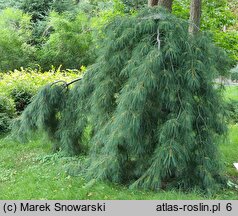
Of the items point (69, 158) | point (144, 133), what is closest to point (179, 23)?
point (144, 133)

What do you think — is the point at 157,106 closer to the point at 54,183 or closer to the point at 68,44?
the point at 54,183

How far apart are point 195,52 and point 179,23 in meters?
0.41

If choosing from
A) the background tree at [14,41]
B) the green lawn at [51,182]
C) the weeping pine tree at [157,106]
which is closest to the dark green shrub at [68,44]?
the background tree at [14,41]

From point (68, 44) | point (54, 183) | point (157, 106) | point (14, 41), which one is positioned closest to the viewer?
point (157, 106)

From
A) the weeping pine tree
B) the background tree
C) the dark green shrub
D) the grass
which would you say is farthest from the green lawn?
the dark green shrub

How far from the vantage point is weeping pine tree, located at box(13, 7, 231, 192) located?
12.3 ft

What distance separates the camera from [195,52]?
3996 millimetres

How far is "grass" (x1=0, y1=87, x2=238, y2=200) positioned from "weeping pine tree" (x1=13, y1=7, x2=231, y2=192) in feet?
0.44

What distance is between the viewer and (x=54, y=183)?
421 centimetres

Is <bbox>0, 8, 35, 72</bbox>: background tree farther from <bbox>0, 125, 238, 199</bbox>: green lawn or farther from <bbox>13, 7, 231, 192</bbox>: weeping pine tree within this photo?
<bbox>13, 7, 231, 192</bbox>: weeping pine tree

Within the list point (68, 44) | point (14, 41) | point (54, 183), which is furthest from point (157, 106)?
point (14, 41)

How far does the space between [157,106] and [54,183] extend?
151cm

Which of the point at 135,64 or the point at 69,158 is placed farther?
the point at 69,158

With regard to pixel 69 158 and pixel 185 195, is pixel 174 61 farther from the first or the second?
pixel 69 158
